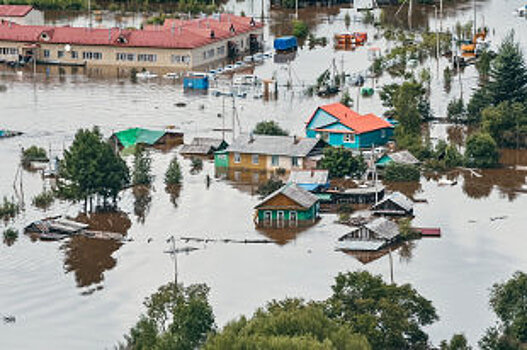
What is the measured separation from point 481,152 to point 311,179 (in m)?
7.24

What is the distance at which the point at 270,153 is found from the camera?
1858 inches

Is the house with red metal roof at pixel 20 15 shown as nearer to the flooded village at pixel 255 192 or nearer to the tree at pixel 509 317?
the flooded village at pixel 255 192

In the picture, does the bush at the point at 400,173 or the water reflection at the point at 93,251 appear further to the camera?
the bush at the point at 400,173

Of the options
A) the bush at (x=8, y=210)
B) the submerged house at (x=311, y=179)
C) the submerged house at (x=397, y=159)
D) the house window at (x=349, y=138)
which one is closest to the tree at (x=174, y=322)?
the bush at (x=8, y=210)

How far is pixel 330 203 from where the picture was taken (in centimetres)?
4309

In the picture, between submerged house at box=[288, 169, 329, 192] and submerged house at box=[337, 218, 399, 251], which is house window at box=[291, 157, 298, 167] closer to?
submerged house at box=[288, 169, 329, 192]

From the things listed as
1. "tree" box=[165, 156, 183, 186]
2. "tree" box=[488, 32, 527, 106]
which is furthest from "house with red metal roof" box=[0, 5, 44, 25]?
"tree" box=[165, 156, 183, 186]

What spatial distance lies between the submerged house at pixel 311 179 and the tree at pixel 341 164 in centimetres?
153

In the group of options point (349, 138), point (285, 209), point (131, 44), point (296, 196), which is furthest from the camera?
point (131, 44)

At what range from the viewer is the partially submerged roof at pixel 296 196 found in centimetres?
4097

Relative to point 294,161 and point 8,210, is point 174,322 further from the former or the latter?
point 294,161

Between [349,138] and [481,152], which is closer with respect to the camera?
[481,152]

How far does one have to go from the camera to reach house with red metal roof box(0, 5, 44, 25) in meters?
80.4

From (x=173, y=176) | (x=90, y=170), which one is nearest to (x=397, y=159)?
(x=173, y=176)
